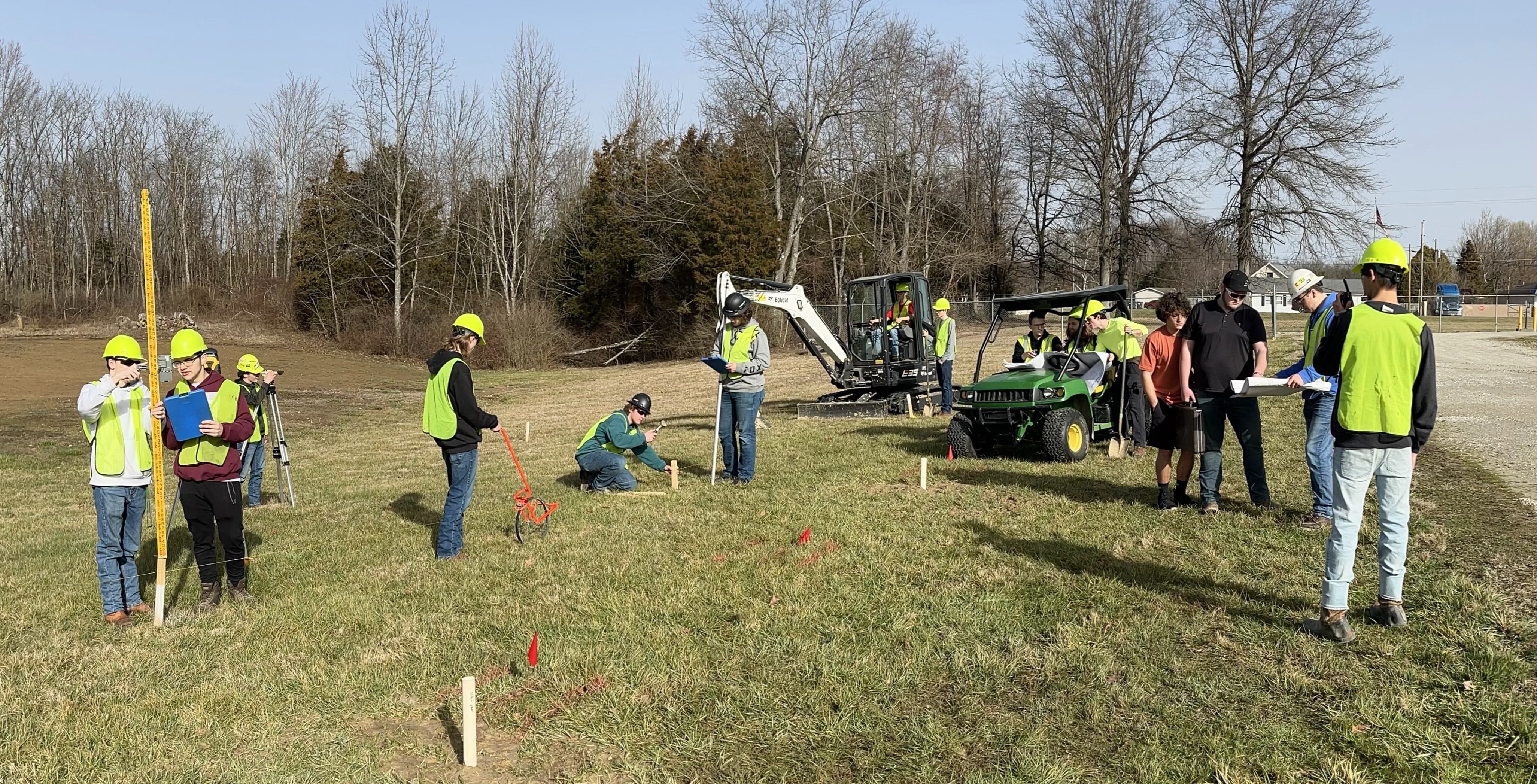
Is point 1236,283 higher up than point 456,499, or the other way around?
point 1236,283

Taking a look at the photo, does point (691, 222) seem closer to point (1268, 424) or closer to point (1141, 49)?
point (1141, 49)

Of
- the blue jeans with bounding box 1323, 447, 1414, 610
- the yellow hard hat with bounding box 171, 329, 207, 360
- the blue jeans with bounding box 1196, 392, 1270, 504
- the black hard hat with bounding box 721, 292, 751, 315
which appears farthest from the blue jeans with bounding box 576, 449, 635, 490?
the blue jeans with bounding box 1323, 447, 1414, 610

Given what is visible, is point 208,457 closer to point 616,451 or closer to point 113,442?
point 113,442

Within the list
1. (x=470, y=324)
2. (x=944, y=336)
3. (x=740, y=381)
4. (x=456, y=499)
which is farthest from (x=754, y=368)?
(x=944, y=336)

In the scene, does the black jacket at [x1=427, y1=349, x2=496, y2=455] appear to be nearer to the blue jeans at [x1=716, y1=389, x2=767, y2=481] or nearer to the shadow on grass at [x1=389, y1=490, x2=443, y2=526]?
the shadow on grass at [x1=389, y1=490, x2=443, y2=526]

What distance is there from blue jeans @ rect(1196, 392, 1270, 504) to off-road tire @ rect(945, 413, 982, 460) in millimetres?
3537

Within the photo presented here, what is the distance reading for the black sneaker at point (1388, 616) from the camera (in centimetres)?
536

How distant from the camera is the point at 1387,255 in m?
5.25

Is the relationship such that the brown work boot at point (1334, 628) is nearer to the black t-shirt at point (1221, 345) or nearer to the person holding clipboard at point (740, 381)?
the black t-shirt at point (1221, 345)

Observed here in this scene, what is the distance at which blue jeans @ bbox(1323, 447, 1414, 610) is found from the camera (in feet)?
17.0

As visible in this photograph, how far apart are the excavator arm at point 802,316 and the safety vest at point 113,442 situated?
808 cm

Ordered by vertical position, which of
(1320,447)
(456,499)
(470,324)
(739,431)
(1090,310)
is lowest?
(456,499)

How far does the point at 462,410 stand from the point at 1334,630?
6.07 meters

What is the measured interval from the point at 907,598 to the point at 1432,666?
2.86m
